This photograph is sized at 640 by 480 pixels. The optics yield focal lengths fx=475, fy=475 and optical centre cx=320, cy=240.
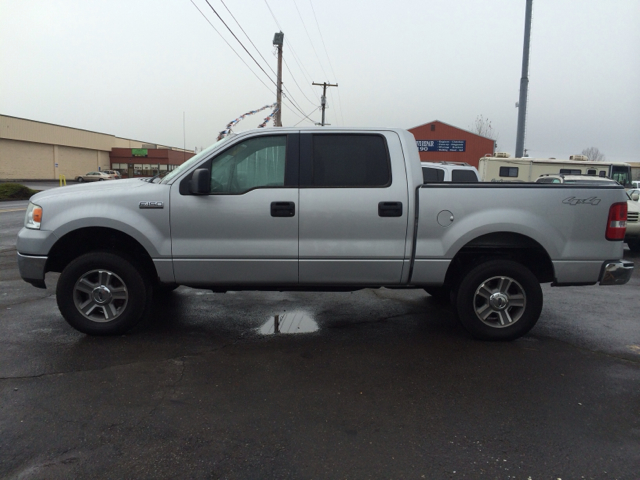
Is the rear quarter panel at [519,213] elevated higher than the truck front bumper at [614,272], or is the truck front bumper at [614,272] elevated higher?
the rear quarter panel at [519,213]

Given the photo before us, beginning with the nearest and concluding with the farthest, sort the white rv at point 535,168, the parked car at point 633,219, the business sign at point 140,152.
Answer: the parked car at point 633,219, the white rv at point 535,168, the business sign at point 140,152

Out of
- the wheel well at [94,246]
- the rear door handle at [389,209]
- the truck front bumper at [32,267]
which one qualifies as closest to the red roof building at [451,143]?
the rear door handle at [389,209]

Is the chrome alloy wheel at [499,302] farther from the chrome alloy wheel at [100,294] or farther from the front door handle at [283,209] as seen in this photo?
the chrome alloy wheel at [100,294]

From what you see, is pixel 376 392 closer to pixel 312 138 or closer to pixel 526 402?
pixel 526 402

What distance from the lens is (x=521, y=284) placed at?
14.9ft

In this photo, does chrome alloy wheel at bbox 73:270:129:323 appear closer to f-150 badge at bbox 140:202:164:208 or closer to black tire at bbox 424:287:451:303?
f-150 badge at bbox 140:202:164:208

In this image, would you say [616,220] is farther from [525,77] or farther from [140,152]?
[140,152]

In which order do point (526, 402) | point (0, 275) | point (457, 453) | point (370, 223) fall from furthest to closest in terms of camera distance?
point (0, 275), point (370, 223), point (526, 402), point (457, 453)

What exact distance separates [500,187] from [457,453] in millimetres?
2569

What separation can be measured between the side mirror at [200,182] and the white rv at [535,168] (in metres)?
20.7

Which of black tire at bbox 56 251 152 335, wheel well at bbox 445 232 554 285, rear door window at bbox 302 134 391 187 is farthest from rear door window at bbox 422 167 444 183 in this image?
black tire at bbox 56 251 152 335

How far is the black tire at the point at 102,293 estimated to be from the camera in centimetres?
445

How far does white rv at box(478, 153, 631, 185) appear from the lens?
76.5ft

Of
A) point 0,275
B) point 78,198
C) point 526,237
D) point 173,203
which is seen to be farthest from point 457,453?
point 0,275
